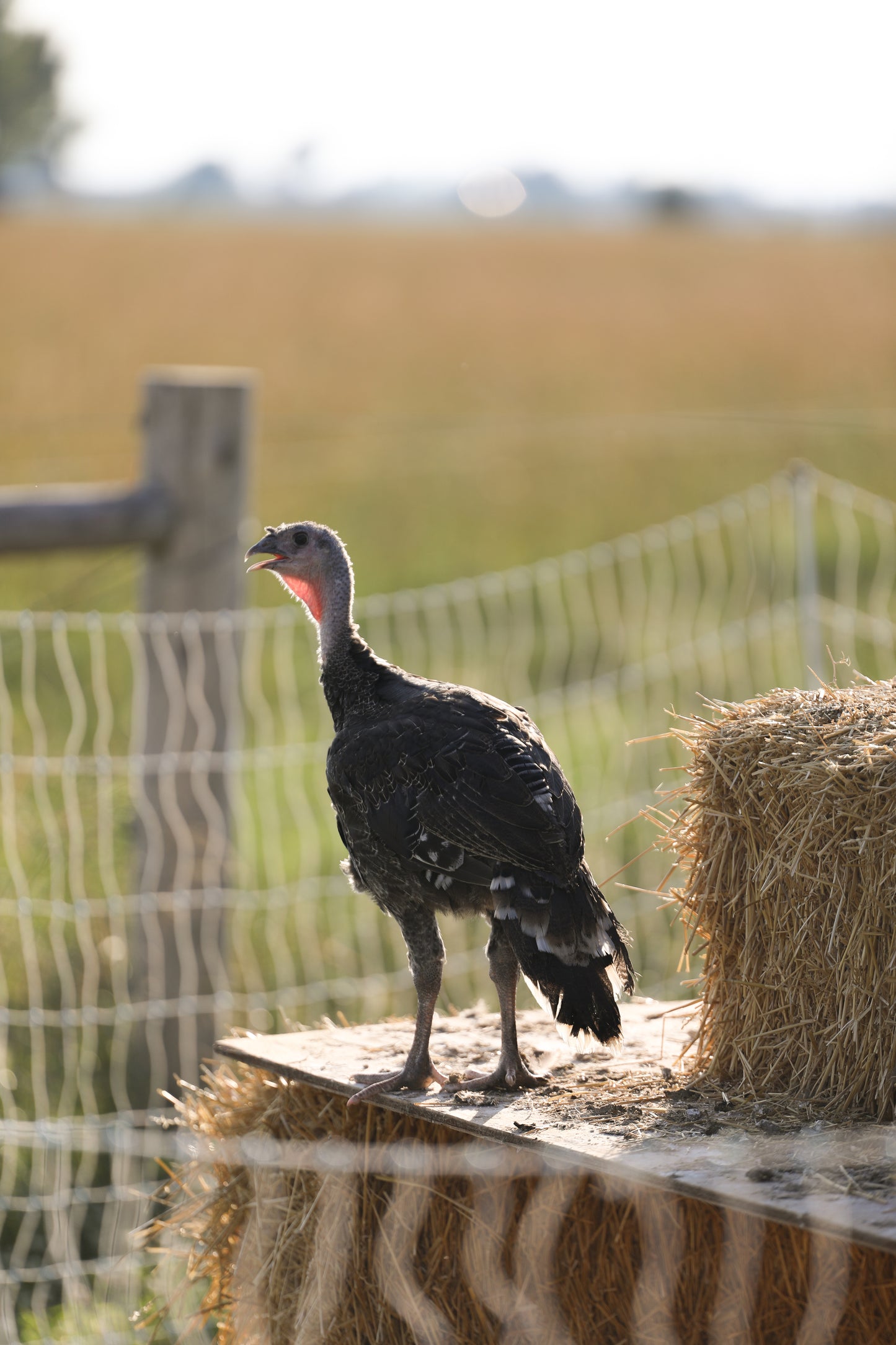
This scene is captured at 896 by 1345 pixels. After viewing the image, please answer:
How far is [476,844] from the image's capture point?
2.63m

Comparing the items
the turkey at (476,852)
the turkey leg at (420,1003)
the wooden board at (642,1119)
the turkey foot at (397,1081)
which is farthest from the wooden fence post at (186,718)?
the turkey foot at (397,1081)

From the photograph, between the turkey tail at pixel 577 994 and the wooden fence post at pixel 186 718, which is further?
the wooden fence post at pixel 186 718

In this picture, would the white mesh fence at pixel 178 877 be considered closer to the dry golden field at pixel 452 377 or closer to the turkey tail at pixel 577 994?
the turkey tail at pixel 577 994

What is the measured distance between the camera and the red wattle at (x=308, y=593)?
3.06m

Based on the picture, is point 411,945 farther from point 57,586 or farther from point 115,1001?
point 57,586

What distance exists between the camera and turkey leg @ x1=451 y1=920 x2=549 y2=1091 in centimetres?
269

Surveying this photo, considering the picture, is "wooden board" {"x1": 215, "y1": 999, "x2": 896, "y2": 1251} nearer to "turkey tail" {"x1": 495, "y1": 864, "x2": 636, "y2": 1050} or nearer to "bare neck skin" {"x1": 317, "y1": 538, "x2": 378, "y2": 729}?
"turkey tail" {"x1": 495, "y1": 864, "x2": 636, "y2": 1050}

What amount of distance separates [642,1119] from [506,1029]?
33cm

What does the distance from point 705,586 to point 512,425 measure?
5421 millimetres

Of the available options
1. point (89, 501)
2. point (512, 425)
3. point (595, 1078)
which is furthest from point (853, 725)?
point (512, 425)

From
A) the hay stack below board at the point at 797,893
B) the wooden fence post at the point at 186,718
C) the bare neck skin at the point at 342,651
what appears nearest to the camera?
the hay stack below board at the point at 797,893

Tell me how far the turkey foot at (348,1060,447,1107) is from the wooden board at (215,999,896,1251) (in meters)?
0.02

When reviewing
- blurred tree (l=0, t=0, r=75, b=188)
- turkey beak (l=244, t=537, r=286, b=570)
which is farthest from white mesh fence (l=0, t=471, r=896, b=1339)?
blurred tree (l=0, t=0, r=75, b=188)

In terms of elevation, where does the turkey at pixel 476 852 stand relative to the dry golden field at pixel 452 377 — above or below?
below
